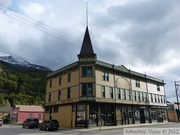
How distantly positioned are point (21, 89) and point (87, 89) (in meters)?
105

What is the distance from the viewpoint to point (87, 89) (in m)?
29.4

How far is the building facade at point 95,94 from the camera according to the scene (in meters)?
29.4

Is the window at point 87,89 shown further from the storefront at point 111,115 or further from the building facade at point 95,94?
the storefront at point 111,115

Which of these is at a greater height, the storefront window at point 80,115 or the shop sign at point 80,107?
the shop sign at point 80,107

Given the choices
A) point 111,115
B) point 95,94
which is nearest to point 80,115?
point 95,94

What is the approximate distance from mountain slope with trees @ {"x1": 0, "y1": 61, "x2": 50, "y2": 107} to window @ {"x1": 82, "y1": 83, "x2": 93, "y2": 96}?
79.4 metres

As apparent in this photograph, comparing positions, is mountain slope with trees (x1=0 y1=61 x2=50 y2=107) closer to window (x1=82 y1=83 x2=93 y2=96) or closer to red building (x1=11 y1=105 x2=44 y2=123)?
red building (x1=11 y1=105 x2=44 y2=123)

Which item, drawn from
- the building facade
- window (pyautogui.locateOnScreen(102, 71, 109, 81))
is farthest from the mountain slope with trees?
window (pyautogui.locateOnScreen(102, 71, 109, 81))

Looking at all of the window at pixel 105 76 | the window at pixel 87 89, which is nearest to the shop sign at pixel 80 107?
the window at pixel 87 89

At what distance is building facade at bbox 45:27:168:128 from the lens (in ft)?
96.3

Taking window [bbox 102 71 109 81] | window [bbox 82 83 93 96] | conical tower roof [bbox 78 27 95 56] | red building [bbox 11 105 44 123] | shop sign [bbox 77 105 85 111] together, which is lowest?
red building [bbox 11 105 44 123]

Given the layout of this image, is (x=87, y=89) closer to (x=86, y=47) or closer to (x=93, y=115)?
(x=93, y=115)

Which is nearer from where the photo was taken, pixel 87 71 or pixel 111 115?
pixel 87 71

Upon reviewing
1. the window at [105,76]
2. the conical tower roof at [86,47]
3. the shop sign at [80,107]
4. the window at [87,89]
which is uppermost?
the conical tower roof at [86,47]
